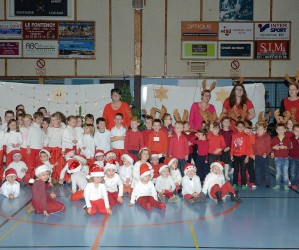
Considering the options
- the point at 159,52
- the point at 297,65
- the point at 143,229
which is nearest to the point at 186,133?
the point at 143,229

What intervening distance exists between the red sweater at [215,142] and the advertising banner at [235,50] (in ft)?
22.9

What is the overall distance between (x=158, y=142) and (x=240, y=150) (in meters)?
1.70

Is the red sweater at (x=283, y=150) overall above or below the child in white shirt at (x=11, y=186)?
above

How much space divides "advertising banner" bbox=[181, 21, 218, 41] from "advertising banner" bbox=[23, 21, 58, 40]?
4740 millimetres

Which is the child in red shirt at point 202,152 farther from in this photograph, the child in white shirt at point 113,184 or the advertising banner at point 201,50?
the advertising banner at point 201,50

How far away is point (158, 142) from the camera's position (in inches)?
330

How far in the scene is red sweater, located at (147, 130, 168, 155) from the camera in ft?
27.5

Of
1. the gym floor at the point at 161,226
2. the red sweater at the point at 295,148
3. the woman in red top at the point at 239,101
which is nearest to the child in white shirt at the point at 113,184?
→ the gym floor at the point at 161,226

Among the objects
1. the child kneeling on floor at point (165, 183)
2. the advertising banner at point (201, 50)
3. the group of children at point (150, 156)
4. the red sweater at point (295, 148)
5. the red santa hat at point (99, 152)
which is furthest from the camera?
Result: the advertising banner at point (201, 50)

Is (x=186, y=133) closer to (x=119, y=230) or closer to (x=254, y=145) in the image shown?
(x=254, y=145)

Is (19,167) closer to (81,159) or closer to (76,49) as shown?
(81,159)

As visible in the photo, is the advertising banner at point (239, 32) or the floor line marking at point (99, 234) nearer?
the floor line marking at point (99, 234)

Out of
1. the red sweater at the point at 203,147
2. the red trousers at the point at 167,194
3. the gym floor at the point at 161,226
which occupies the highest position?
the red sweater at the point at 203,147

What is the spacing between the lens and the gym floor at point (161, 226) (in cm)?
481
